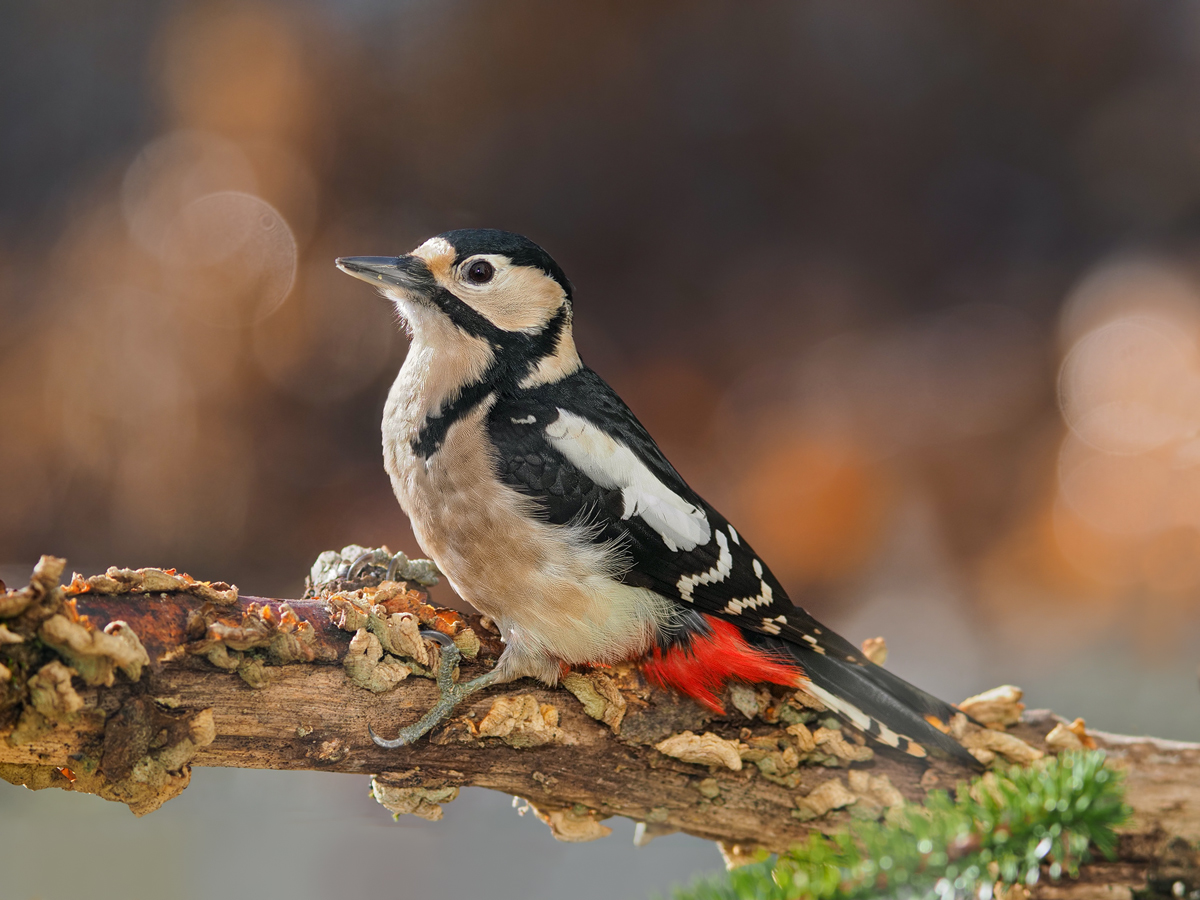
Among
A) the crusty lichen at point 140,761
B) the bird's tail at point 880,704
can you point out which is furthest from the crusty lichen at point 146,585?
the bird's tail at point 880,704

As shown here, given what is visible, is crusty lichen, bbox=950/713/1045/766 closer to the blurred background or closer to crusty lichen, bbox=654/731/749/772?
crusty lichen, bbox=654/731/749/772

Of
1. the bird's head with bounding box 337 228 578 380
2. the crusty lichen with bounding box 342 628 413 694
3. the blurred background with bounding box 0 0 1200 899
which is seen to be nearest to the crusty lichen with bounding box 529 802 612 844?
the crusty lichen with bounding box 342 628 413 694

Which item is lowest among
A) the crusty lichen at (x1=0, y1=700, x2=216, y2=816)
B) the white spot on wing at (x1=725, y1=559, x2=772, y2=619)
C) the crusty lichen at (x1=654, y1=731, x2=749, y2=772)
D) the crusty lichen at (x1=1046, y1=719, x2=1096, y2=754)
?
the crusty lichen at (x1=0, y1=700, x2=216, y2=816)

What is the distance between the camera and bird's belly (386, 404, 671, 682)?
1.22 m

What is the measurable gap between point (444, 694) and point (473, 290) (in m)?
0.61

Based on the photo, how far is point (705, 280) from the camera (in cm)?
330

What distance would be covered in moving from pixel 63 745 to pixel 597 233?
8.70 feet

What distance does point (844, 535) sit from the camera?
10.5 feet

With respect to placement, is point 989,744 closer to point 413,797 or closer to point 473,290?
point 413,797

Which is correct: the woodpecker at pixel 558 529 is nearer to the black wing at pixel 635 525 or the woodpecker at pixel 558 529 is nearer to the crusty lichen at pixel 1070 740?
the black wing at pixel 635 525

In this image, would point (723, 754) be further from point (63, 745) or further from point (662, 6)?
point (662, 6)

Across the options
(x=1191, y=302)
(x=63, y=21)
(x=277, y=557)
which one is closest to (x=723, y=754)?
(x=277, y=557)

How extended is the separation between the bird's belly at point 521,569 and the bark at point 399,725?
47 mm

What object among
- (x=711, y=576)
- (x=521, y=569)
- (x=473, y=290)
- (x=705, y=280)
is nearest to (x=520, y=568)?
(x=521, y=569)
